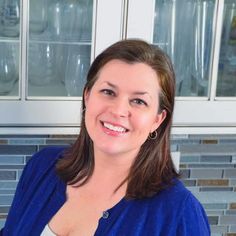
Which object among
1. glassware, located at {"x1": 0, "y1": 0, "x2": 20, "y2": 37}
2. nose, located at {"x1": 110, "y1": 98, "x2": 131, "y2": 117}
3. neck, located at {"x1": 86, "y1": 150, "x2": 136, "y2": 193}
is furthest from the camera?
glassware, located at {"x1": 0, "y1": 0, "x2": 20, "y2": 37}

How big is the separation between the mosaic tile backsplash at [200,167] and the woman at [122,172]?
0.70ft

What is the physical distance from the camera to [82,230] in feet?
4.27

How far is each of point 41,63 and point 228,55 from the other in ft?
1.97

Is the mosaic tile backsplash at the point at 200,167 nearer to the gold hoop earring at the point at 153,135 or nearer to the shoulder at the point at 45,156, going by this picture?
the shoulder at the point at 45,156

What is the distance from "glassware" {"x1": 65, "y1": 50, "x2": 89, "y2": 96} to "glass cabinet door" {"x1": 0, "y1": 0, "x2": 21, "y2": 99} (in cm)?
16

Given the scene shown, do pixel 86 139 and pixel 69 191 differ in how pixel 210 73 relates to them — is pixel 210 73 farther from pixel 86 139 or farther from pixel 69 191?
pixel 69 191

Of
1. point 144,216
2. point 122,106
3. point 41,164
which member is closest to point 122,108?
point 122,106

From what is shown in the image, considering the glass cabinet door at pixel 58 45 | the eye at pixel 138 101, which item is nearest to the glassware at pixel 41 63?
the glass cabinet door at pixel 58 45

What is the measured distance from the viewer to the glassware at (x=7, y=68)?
4.87ft

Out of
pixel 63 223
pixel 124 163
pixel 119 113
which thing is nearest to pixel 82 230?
pixel 63 223

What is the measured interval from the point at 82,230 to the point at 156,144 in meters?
0.30

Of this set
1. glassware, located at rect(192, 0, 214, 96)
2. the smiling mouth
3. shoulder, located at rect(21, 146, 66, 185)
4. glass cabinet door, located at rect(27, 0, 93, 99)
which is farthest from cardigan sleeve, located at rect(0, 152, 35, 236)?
glassware, located at rect(192, 0, 214, 96)

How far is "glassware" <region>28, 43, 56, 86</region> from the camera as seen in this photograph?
1.49 metres

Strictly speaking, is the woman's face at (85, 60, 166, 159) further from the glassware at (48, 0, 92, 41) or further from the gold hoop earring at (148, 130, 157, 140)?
the glassware at (48, 0, 92, 41)
